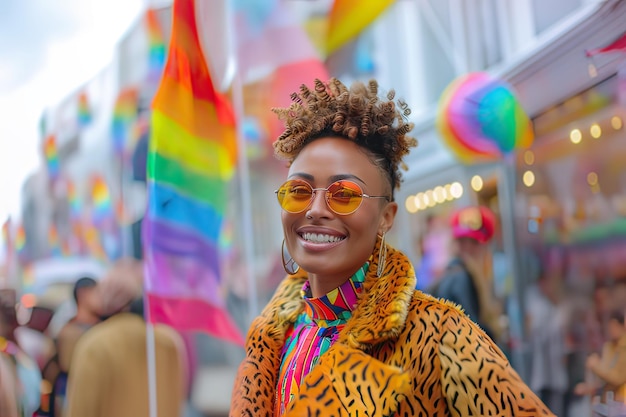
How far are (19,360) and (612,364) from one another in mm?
3261

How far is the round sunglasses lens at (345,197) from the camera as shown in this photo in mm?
1614

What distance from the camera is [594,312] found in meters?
3.76

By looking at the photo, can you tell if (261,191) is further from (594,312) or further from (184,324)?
(594,312)

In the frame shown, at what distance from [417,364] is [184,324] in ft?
8.39

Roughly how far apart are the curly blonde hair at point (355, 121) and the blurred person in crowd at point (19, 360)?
8.51 ft

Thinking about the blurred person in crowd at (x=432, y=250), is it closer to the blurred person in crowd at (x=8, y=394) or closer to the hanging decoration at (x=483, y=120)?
the hanging decoration at (x=483, y=120)

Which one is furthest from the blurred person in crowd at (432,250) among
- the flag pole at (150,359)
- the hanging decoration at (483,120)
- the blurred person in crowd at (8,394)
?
the blurred person in crowd at (8,394)

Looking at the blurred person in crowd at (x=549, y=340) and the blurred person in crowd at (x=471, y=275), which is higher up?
the blurred person in crowd at (x=471, y=275)

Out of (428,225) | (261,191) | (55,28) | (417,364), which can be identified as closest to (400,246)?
(428,225)

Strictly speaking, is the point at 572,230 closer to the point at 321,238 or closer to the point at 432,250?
the point at 432,250

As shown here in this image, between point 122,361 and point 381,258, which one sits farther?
point 122,361

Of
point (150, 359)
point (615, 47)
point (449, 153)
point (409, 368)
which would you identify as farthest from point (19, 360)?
point (615, 47)

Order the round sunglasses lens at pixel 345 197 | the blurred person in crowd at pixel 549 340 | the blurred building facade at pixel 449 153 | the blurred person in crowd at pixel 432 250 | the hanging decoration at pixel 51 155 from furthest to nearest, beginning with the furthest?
the hanging decoration at pixel 51 155
the blurred person in crowd at pixel 432 250
the blurred person in crowd at pixel 549 340
the blurred building facade at pixel 449 153
the round sunglasses lens at pixel 345 197

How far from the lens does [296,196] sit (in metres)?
1.67
